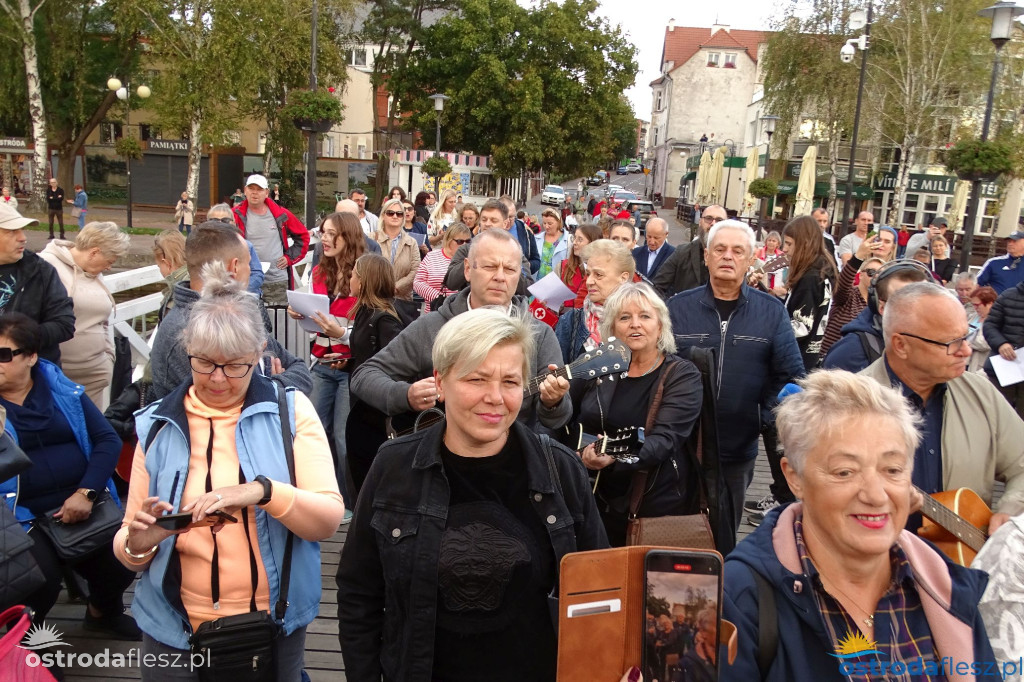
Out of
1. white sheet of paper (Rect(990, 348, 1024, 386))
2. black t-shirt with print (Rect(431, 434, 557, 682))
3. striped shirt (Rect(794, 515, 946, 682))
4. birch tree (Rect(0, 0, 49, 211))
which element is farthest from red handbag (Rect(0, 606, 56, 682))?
birch tree (Rect(0, 0, 49, 211))

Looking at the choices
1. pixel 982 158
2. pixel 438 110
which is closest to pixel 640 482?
pixel 982 158

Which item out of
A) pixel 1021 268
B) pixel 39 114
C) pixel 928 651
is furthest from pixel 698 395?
pixel 39 114

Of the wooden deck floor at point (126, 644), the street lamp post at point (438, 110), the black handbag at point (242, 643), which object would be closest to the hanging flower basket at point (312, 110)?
the street lamp post at point (438, 110)

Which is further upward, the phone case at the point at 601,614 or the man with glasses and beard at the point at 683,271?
the man with glasses and beard at the point at 683,271

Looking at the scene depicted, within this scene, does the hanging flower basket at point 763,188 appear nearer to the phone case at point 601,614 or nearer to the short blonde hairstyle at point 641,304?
the short blonde hairstyle at point 641,304

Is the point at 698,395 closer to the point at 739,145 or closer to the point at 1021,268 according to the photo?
the point at 1021,268

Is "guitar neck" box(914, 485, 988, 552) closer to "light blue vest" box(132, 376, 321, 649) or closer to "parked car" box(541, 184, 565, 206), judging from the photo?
"light blue vest" box(132, 376, 321, 649)

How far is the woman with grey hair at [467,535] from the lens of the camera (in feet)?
7.09

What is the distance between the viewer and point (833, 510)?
1.98 meters

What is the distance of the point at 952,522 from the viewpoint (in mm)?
2502

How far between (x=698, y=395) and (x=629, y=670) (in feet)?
5.63

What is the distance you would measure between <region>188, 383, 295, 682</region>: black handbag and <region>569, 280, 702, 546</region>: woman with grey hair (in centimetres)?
136

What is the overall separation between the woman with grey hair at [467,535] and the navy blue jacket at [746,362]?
2.03 meters

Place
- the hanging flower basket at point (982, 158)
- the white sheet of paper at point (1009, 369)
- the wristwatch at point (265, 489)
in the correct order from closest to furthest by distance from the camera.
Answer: the wristwatch at point (265, 489)
the white sheet of paper at point (1009, 369)
the hanging flower basket at point (982, 158)
